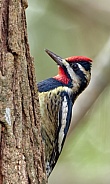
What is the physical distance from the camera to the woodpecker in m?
2.79

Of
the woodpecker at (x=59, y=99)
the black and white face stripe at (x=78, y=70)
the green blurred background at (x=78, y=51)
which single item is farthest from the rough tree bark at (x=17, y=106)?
the green blurred background at (x=78, y=51)

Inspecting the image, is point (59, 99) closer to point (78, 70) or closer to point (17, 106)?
point (78, 70)

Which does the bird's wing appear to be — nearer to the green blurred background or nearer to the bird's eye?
the bird's eye

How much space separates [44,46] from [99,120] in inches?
31.9

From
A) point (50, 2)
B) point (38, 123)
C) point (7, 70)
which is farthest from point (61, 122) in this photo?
point (50, 2)

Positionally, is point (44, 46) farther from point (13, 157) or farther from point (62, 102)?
point (13, 157)

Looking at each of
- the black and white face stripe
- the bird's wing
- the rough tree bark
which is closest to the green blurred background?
the black and white face stripe

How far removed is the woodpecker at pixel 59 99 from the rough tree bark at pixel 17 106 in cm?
93

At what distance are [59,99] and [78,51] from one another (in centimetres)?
186

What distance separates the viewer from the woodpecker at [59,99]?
110 inches

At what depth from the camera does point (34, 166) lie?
1.75 meters

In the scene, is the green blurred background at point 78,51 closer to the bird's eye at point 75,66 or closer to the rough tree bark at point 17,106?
the bird's eye at point 75,66

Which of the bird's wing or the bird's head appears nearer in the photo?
the bird's wing

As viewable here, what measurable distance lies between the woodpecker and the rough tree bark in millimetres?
927
